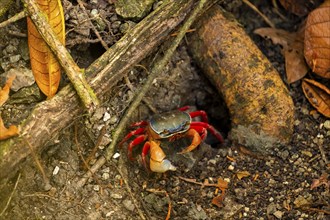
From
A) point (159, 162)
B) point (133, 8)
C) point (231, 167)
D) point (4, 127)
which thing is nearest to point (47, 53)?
point (4, 127)

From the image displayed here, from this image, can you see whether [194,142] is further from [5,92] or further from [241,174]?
[5,92]

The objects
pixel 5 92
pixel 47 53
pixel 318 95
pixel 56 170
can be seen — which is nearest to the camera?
pixel 5 92

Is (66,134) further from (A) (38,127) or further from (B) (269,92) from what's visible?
(B) (269,92)

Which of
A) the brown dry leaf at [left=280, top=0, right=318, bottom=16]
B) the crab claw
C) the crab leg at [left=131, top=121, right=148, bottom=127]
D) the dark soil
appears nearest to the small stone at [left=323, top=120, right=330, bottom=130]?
the dark soil

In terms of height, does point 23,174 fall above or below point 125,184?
above

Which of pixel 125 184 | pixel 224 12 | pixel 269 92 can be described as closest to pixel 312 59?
pixel 269 92

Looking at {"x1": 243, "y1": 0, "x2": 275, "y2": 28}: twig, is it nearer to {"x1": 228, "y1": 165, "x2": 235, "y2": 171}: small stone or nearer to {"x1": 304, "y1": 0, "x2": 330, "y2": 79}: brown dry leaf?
{"x1": 304, "y1": 0, "x2": 330, "y2": 79}: brown dry leaf

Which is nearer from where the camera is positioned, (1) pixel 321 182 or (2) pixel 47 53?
(2) pixel 47 53
